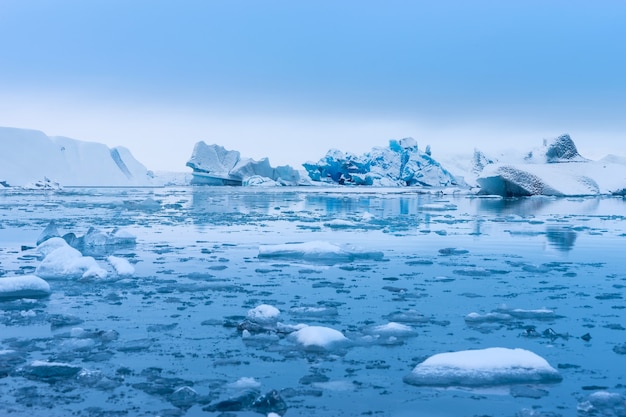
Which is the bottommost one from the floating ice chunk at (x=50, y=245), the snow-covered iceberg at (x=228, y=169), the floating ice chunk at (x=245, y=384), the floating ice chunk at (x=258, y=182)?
the floating ice chunk at (x=245, y=384)

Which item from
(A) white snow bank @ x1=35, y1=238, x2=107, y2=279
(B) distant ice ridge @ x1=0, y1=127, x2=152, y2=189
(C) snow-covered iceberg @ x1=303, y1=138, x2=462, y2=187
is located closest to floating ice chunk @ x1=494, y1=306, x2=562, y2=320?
(A) white snow bank @ x1=35, y1=238, x2=107, y2=279

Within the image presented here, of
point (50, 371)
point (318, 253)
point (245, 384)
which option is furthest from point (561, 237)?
point (50, 371)

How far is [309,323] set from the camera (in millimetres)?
4473

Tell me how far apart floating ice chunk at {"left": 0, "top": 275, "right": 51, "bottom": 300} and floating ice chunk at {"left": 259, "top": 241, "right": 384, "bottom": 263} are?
9.95 ft

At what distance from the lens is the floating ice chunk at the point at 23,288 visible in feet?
17.5

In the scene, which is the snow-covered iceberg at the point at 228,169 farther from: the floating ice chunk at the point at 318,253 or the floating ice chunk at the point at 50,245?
the floating ice chunk at the point at 318,253

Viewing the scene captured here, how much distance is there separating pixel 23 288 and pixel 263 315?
2264 millimetres

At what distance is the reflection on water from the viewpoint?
930cm

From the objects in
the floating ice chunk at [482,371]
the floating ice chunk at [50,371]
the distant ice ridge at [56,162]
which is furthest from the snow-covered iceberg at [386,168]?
the floating ice chunk at [50,371]

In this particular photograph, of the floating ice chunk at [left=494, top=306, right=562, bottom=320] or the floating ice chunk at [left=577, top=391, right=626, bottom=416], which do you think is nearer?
the floating ice chunk at [left=577, top=391, right=626, bottom=416]

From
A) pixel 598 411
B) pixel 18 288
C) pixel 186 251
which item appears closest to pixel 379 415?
pixel 598 411

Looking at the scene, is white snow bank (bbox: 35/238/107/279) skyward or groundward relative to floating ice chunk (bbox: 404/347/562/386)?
skyward

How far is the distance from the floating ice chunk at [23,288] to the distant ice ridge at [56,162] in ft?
149

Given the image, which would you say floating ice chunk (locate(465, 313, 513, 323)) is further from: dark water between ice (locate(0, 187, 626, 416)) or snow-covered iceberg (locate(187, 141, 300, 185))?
snow-covered iceberg (locate(187, 141, 300, 185))
